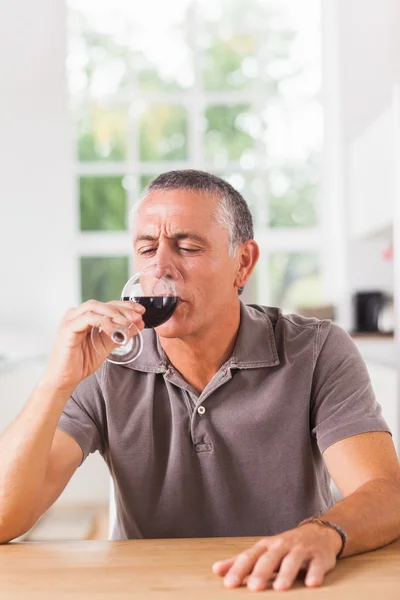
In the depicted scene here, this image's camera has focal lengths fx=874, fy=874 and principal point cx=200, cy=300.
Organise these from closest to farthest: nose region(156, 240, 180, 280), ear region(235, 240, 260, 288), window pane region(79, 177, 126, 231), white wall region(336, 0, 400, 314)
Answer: nose region(156, 240, 180, 280) < ear region(235, 240, 260, 288) < white wall region(336, 0, 400, 314) < window pane region(79, 177, 126, 231)

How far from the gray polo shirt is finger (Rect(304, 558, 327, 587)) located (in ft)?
1.83

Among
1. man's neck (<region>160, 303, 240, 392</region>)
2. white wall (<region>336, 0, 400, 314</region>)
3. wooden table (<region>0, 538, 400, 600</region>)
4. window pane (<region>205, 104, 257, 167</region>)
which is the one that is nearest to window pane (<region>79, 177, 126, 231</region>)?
window pane (<region>205, 104, 257, 167</region>)

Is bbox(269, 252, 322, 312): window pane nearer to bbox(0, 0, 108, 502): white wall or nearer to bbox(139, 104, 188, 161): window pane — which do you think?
bbox(139, 104, 188, 161): window pane

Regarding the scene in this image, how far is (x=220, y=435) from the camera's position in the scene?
5.89 feet

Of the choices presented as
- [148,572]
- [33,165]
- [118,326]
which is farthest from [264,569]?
[33,165]

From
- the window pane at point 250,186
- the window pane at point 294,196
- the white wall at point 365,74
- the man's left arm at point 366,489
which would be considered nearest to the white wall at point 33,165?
the window pane at point 250,186

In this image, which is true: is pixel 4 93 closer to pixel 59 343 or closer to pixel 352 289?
pixel 352 289

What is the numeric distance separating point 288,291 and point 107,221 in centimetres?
148

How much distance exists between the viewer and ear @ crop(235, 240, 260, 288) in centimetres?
199

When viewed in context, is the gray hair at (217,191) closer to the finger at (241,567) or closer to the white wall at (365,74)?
the finger at (241,567)

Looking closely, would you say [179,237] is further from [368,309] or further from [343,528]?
[368,309]

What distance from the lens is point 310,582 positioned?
1.16 m

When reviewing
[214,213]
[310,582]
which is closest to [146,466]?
[214,213]

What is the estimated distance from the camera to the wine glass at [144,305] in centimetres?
153
